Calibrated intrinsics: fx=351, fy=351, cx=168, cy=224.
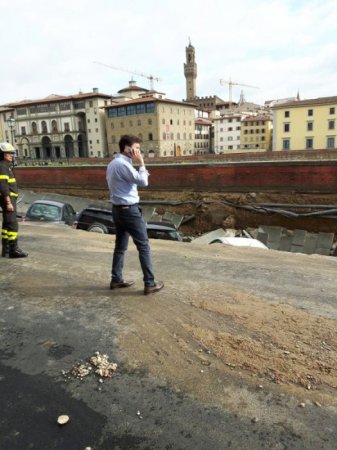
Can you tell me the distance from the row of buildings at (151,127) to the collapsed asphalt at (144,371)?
64147 mm

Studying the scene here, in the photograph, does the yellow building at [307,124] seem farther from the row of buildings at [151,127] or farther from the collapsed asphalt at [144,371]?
the collapsed asphalt at [144,371]

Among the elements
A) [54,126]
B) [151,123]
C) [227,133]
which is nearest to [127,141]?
[151,123]

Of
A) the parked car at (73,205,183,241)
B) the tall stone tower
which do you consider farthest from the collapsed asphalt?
the tall stone tower

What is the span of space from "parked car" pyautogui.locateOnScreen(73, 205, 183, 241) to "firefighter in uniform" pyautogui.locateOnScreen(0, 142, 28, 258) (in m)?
5.11

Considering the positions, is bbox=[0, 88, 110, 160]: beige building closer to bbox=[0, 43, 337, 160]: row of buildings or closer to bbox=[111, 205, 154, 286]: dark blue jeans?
bbox=[0, 43, 337, 160]: row of buildings

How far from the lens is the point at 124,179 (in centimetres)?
391

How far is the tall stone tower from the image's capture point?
136500 mm

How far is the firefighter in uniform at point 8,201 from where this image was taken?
559 centimetres

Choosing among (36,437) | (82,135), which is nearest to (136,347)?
(36,437)

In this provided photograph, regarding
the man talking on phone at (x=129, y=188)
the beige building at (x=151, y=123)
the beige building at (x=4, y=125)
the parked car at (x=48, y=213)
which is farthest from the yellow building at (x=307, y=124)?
the beige building at (x=4, y=125)

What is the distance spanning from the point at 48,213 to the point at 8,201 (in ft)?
21.4

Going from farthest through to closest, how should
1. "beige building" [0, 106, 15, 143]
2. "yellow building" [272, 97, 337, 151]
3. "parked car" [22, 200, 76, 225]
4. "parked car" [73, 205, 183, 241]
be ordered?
"beige building" [0, 106, 15, 143] → "yellow building" [272, 97, 337, 151] → "parked car" [22, 200, 76, 225] → "parked car" [73, 205, 183, 241]

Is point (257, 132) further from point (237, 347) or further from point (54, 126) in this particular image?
point (237, 347)

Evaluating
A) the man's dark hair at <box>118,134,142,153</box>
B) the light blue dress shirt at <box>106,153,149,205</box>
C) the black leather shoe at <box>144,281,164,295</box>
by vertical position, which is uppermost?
the man's dark hair at <box>118,134,142,153</box>
